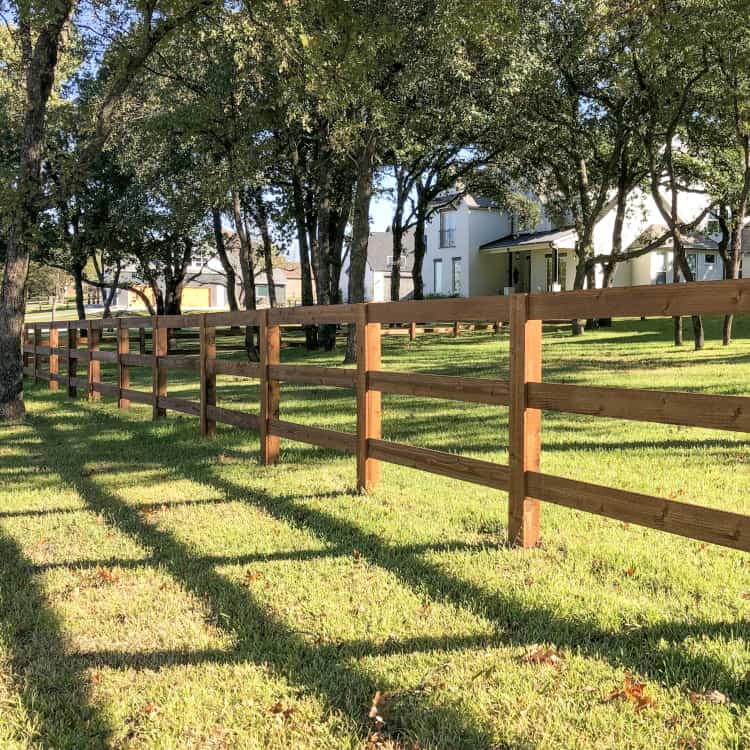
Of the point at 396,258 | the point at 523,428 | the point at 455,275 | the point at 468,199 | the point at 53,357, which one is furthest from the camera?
the point at 455,275

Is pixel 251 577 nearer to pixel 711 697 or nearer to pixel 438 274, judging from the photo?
pixel 711 697

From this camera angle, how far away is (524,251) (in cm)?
4091

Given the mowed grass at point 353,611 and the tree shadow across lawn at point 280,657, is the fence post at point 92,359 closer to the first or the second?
the mowed grass at point 353,611

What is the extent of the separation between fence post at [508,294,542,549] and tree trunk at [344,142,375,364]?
14.1m

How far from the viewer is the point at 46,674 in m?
3.18

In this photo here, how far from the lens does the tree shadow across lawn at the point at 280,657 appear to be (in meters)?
2.71

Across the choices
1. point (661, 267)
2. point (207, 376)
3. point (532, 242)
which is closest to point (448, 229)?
point (532, 242)

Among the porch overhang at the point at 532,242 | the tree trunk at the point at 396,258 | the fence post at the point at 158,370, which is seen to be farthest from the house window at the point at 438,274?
the fence post at the point at 158,370

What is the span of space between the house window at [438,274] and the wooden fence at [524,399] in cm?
3752

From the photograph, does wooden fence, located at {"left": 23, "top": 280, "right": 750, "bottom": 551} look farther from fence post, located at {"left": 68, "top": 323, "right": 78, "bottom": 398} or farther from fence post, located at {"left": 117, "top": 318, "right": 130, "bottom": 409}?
fence post, located at {"left": 68, "top": 323, "right": 78, "bottom": 398}

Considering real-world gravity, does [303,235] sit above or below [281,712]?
above

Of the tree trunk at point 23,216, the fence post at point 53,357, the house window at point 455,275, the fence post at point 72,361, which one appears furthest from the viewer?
the house window at point 455,275

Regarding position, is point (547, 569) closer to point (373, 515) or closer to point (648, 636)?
point (648, 636)

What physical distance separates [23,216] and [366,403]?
7.54 meters
